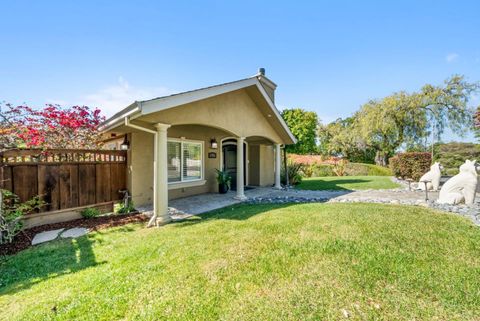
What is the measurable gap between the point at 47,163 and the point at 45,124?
3707mm

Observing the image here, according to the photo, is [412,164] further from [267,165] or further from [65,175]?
[65,175]

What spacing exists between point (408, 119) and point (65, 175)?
1074 inches

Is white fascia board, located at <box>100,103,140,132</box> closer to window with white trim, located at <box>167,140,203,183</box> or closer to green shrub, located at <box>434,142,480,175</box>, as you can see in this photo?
→ window with white trim, located at <box>167,140,203,183</box>

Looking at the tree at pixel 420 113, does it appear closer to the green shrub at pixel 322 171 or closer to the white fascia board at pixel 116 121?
the green shrub at pixel 322 171

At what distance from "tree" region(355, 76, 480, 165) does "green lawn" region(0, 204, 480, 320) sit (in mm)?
20074

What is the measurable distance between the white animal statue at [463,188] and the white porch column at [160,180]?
8.53m

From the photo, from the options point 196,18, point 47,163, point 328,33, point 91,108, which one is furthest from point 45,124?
point 328,33

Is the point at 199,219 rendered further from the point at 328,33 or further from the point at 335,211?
A: the point at 328,33

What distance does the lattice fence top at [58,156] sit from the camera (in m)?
5.46

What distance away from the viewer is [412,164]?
13.6 meters

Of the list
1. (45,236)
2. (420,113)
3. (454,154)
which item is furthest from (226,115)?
(454,154)

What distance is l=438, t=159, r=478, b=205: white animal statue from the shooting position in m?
6.43

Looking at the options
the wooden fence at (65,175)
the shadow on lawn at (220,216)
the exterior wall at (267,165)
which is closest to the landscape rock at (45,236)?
the wooden fence at (65,175)

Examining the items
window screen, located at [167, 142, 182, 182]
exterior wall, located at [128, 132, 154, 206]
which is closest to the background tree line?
window screen, located at [167, 142, 182, 182]
